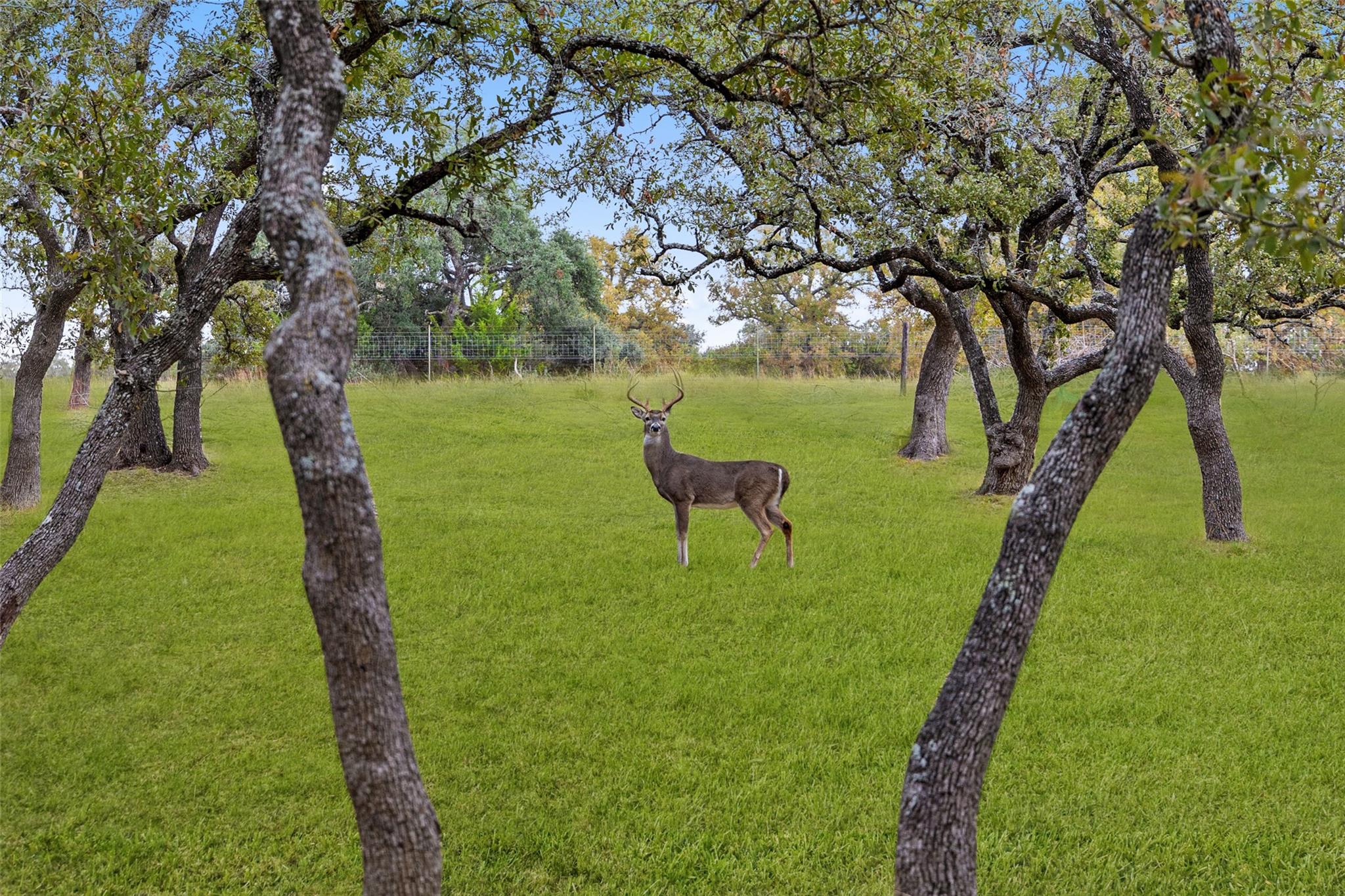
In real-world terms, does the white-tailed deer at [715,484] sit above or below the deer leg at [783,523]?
above

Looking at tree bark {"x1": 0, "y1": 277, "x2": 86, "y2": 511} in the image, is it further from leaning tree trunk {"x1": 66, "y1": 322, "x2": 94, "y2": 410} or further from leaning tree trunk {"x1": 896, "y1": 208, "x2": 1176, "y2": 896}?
leaning tree trunk {"x1": 896, "y1": 208, "x2": 1176, "y2": 896}

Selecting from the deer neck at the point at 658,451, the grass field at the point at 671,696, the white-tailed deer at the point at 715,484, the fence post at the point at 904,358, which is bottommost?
the grass field at the point at 671,696

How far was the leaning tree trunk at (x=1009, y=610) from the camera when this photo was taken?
4.69 m

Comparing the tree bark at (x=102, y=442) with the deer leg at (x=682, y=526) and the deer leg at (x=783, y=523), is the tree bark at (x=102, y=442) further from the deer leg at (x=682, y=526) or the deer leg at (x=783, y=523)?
the deer leg at (x=783, y=523)

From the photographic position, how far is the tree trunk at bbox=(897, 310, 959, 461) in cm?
2005

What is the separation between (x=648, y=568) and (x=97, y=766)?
6675mm

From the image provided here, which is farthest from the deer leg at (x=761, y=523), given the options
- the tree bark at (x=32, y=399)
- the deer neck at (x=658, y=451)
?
the tree bark at (x=32, y=399)

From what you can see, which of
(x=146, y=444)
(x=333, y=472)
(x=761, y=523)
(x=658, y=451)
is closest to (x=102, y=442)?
(x=333, y=472)

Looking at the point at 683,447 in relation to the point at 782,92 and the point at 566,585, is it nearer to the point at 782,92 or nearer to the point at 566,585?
the point at 566,585

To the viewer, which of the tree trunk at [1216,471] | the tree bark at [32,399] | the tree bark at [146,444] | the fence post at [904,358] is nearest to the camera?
the tree bark at [32,399]

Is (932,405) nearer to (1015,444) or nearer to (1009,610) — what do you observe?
(1015,444)

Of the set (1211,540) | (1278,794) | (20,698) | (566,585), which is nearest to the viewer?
(1278,794)

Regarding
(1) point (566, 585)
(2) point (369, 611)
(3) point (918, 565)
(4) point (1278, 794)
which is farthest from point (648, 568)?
(2) point (369, 611)

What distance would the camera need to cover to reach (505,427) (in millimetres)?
24375
